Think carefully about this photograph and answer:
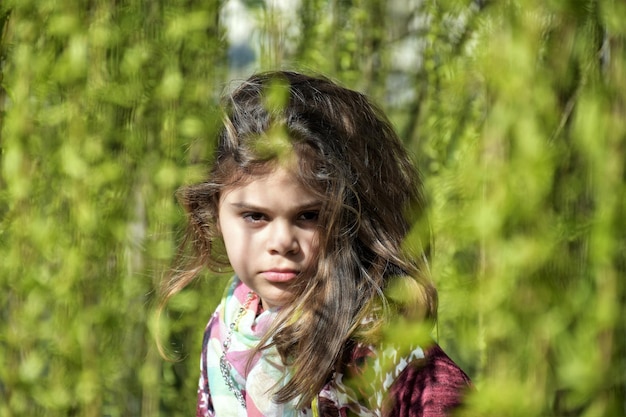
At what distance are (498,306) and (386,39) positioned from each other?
2838 millimetres

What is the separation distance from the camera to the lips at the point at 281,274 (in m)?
1.78

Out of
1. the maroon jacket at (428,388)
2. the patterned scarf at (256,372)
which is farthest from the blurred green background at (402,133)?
the patterned scarf at (256,372)

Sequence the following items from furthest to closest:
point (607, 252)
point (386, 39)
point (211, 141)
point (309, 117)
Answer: point (386, 39) → point (211, 141) → point (309, 117) → point (607, 252)

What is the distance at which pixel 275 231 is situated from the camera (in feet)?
5.74

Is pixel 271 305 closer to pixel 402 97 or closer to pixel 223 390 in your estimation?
pixel 223 390

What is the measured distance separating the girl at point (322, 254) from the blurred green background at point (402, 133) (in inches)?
4.0

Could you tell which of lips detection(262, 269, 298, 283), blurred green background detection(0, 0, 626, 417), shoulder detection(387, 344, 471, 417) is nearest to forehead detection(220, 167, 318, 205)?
lips detection(262, 269, 298, 283)

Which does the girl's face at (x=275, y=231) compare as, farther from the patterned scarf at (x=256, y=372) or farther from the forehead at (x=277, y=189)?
the patterned scarf at (x=256, y=372)

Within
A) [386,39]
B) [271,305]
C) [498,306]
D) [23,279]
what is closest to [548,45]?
[498,306]

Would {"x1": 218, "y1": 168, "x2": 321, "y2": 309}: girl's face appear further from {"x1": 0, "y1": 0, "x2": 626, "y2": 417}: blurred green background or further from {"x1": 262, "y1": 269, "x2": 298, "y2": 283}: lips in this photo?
{"x1": 0, "y1": 0, "x2": 626, "y2": 417}: blurred green background

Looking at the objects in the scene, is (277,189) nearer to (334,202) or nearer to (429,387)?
(334,202)

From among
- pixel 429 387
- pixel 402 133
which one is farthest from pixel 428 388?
pixel 402 133

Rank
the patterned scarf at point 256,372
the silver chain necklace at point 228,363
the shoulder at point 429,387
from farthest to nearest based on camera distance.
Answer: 1. the silver chain necklace at point 228,363
2. the patterned scarf at point 256,372
3. the shoulder at point 429,387

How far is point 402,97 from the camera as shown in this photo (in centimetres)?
384
